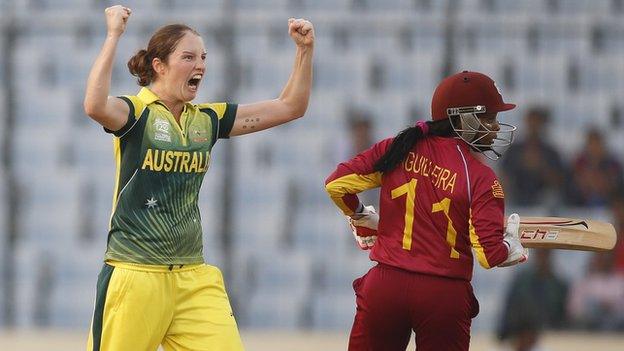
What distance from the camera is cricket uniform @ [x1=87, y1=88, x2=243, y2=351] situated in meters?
5.11

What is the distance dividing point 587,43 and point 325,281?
255cm

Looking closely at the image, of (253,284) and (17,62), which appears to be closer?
(253,284)

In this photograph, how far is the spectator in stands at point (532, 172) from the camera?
32.5 ft

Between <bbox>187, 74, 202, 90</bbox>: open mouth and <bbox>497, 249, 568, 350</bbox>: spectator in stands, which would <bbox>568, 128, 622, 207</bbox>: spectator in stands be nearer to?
<bbox>497, 249, 568, 350</bbox>: spectator in stands

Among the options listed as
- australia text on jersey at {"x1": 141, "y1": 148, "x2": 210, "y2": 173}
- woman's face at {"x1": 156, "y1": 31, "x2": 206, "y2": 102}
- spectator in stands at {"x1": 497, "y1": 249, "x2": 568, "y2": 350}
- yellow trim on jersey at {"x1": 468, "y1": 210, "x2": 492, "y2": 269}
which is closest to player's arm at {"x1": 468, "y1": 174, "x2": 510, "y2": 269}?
yellow trim on jersey at {"x1": 468, "y1": 210, "x2": 492, "y2": 269}

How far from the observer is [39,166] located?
10.9m

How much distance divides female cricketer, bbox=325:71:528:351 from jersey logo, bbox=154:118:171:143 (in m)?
0.65

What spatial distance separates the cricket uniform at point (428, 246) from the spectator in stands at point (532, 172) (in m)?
4.70

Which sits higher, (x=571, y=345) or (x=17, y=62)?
(x=17, y=62)

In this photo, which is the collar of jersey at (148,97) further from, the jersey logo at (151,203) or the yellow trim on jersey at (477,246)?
the yellow trim on jersey at (477,246)

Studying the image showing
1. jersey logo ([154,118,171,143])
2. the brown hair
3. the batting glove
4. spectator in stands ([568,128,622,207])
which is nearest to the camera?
jersey logo ([154,118,171,143])

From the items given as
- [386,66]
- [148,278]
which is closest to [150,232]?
[148,278]

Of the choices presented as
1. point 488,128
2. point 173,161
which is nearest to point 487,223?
point 488,128

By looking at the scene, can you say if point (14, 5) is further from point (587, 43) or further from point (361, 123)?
point (587, 43)
